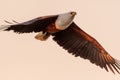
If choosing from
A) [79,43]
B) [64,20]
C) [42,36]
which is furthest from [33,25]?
[79,43]

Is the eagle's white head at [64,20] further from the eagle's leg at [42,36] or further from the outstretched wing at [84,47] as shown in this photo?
the outstretched wing at [84,47]

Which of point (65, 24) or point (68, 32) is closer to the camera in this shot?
point (65, 24)

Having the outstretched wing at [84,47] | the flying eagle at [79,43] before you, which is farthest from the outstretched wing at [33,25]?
the outstretched wing at [84,47]

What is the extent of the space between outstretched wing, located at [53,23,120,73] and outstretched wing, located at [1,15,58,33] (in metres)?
0.42

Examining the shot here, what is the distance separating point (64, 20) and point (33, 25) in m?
0.39

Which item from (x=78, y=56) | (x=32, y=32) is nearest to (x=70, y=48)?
(x=78, y=56)

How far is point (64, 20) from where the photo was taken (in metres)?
8.68

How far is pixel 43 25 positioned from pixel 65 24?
0.96 ft

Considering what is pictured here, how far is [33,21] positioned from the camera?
8586mm

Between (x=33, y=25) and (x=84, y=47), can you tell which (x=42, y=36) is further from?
(x=84, y=47)

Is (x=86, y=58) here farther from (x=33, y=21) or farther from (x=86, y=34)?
(x=33, y=21)

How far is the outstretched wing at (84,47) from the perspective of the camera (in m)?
9.24

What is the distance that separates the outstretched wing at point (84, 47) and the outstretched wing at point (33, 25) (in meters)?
0.42

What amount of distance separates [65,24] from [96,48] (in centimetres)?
81
